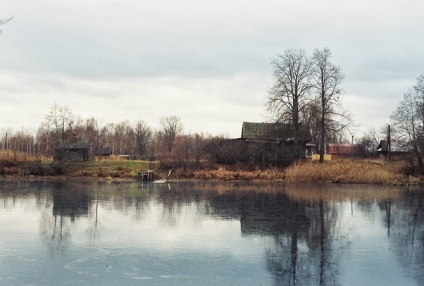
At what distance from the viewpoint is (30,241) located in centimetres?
1098

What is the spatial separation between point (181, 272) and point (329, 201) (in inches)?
577

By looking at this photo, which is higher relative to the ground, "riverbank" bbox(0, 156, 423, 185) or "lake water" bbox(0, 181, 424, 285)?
"riverbank" bbox(0, 156, 423, 185)

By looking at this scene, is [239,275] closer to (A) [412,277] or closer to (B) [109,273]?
(B) [109,273]

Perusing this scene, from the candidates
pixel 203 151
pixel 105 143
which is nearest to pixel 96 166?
pixel 203 151

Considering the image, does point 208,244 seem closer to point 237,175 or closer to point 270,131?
point 237,175

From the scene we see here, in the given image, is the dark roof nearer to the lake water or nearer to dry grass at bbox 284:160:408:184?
dry grass at bbox 284:160:408:184

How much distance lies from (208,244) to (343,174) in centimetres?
2798

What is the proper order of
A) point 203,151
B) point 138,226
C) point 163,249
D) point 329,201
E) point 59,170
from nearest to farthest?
point 163,249 < point 138,226 < point 329,201 < point 59,170 < point 203,151

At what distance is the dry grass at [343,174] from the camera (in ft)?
115

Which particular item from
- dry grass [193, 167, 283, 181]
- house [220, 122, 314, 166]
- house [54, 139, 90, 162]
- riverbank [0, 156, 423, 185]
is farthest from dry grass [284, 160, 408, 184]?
house [54, 139, 90, 162]

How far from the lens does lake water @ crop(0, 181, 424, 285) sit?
315 inches

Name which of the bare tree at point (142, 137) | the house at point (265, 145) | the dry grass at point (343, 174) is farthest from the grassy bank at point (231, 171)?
the bare tree at point (142, 137)

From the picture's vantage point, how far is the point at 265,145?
1864 inches

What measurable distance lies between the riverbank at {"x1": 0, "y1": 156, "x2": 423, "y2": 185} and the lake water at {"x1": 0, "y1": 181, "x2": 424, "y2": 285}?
16.5m
